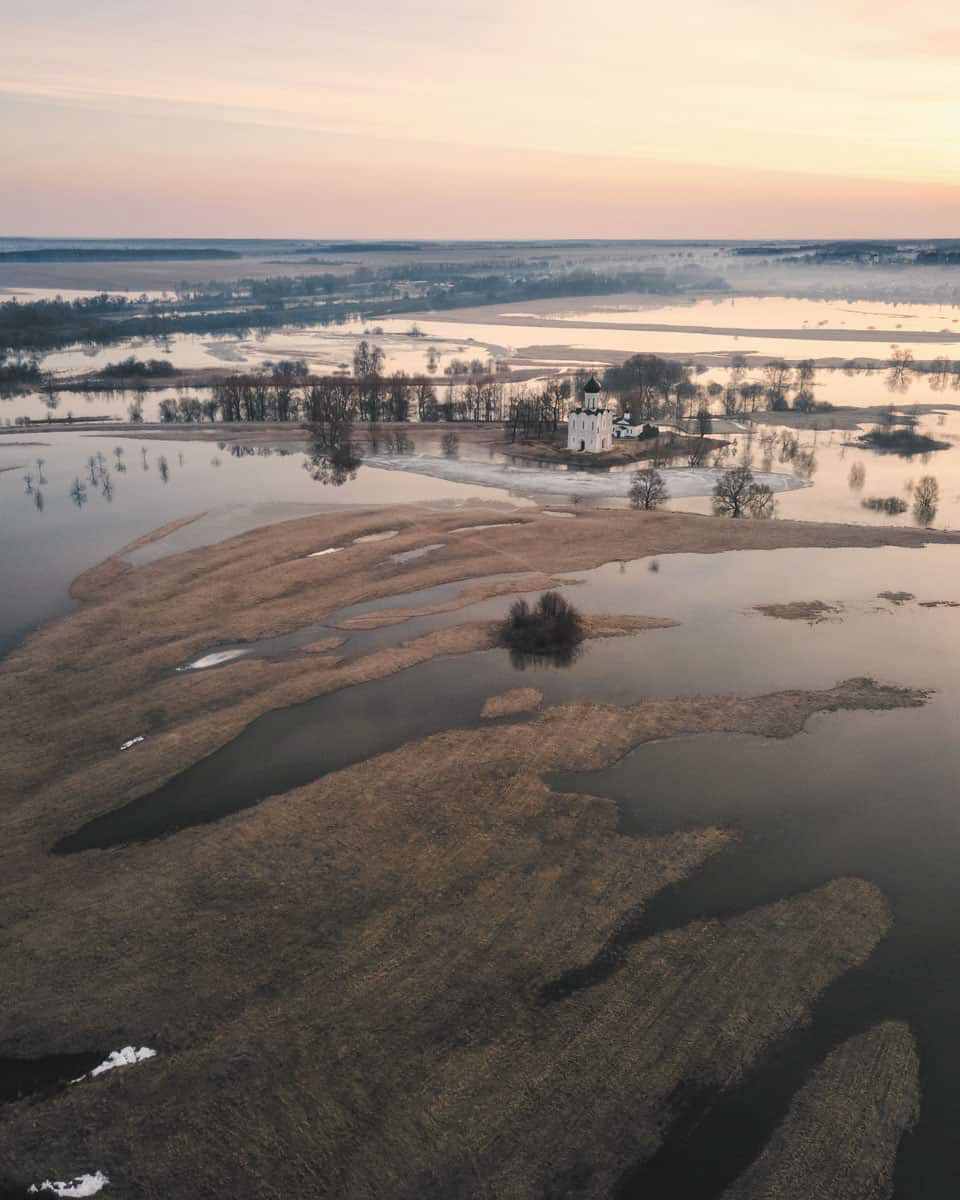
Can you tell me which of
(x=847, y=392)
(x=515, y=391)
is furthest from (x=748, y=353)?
(x=515, y=391)

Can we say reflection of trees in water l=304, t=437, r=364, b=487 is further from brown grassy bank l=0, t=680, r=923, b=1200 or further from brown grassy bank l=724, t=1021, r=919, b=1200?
brown grassy bank l=724, t=1021, r=919, b=1200

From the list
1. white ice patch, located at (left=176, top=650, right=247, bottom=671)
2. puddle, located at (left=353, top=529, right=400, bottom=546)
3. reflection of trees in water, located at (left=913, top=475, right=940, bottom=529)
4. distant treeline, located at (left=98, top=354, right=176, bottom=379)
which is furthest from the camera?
distant treeline, located at (left=98, top=354, right=176, bottom=379)

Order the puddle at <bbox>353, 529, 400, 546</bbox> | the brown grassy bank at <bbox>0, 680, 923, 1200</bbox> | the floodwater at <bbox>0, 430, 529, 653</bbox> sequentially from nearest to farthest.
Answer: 1. the brown grassy bank at <bbox>0, 680, 923, 1200</bbox>
2. the floodwater at <bbox>0, 430, 529, 653</bbox>
3. the puddle at <bbox>353, 529, 400, 546</bbox>

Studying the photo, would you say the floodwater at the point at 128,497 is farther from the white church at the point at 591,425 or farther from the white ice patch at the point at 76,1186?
the white ice patch at the point at 76,1186

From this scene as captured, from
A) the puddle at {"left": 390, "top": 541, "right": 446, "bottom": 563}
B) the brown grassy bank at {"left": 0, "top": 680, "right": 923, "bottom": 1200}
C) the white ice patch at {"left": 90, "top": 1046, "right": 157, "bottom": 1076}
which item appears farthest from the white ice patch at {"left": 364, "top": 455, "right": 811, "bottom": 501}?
the white ice patch at {"left": 90, "top": 1046, "right": 157, "bottom": 1076}

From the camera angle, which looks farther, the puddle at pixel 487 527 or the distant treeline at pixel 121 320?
the distant treeline at pixel 121 320

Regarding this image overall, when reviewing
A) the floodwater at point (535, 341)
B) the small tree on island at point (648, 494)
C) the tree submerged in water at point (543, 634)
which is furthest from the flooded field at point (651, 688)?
the floodwater at point (535, 341)

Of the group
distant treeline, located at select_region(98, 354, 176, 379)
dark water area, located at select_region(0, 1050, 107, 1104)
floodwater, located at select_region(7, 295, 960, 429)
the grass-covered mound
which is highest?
floodwater, located at select_region(7, 295, 960, 429)

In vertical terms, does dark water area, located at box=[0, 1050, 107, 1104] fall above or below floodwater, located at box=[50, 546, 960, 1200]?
below
